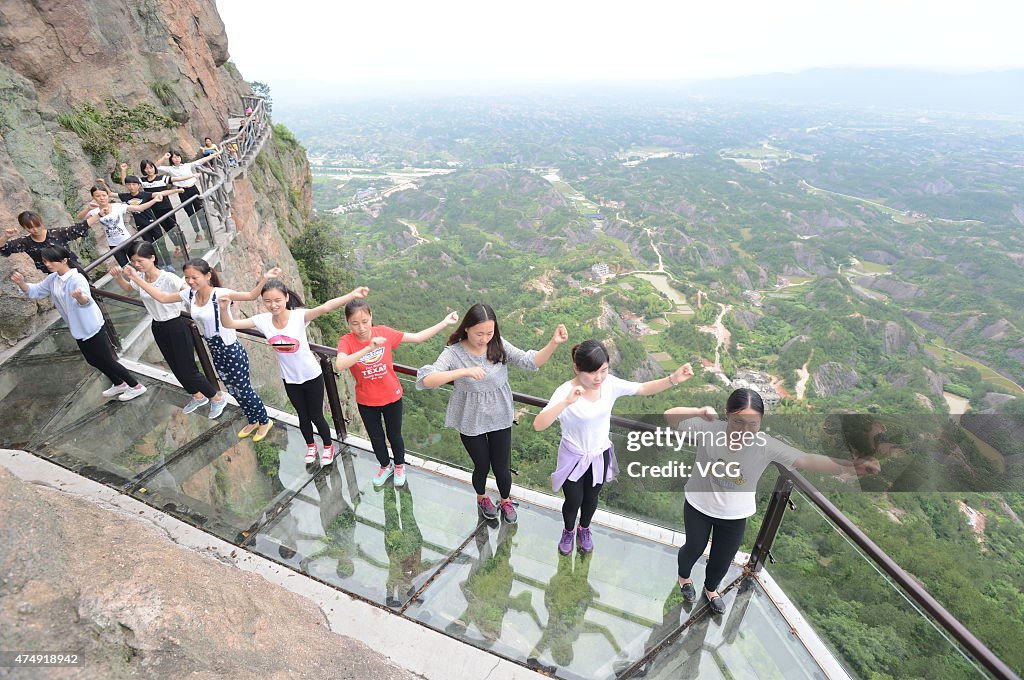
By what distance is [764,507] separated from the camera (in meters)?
3.06

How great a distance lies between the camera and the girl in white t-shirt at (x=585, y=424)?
8.85ft

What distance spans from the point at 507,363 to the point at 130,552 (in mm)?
2139

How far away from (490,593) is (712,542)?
141 centimetres

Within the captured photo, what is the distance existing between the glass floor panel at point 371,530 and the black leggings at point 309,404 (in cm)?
32

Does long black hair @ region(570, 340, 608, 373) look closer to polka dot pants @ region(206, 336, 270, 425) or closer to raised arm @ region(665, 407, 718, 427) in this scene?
raised arm @ region(665, 407, 718, 427)

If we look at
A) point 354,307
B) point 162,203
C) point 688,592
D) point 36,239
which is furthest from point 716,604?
point 162,203

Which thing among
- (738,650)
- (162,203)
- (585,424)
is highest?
(585,424)

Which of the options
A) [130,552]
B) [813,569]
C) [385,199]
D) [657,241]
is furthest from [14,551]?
[385,199]

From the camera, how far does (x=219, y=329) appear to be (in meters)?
3.99

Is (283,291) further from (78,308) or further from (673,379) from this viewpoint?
(673,379)

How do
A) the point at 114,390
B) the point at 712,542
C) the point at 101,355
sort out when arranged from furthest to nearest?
the point at 114,390
the point at 101,355
the point at 712,542

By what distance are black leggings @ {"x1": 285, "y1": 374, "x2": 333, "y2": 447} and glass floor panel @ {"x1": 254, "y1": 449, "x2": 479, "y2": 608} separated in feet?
1.05

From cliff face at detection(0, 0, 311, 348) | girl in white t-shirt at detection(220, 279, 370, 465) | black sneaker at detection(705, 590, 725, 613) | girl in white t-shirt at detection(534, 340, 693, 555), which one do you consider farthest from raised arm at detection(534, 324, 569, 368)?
cliff face at detection(0, 0, 311, 348)

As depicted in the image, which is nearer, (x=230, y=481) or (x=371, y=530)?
(x=371, y=530)
